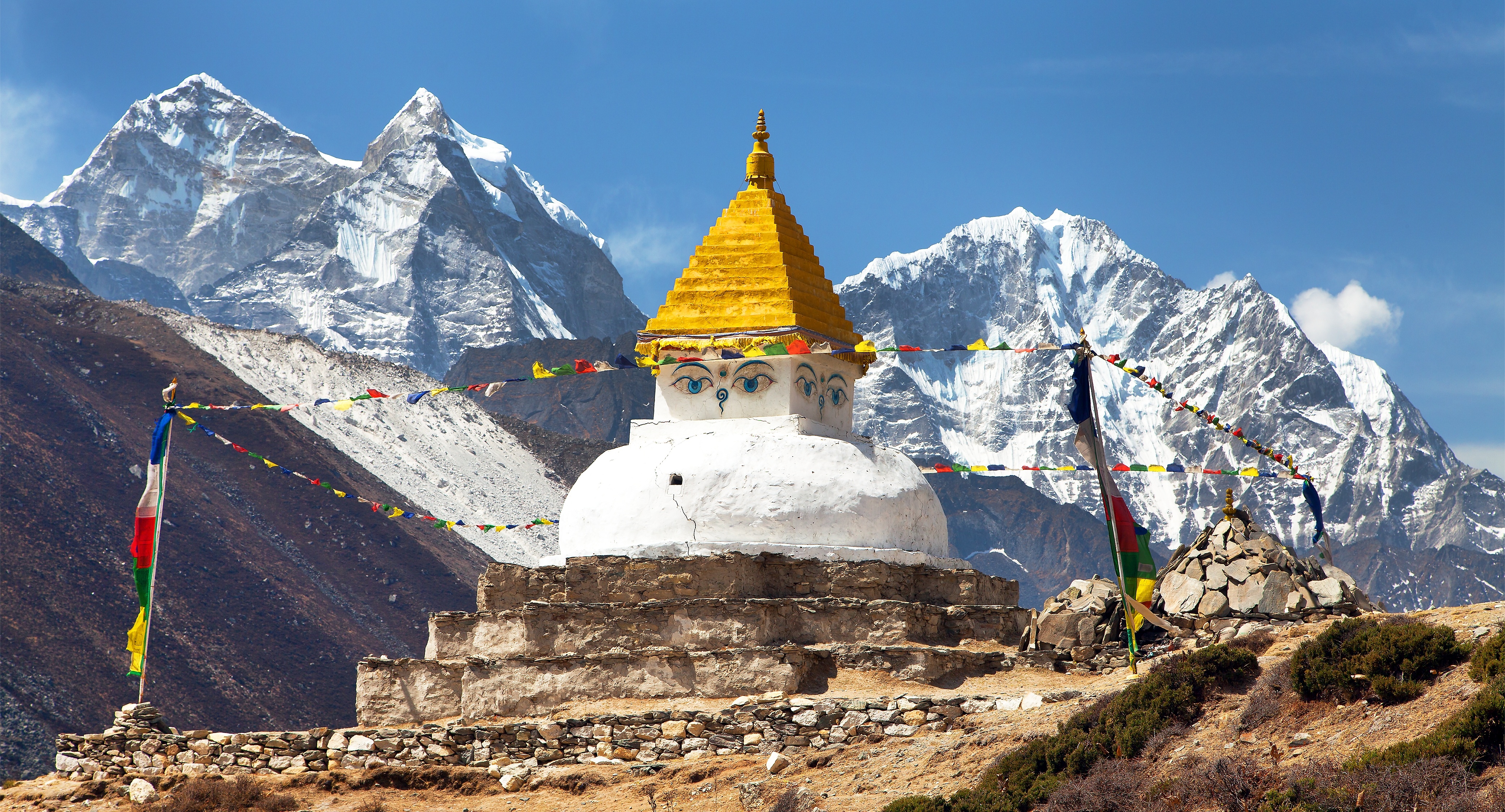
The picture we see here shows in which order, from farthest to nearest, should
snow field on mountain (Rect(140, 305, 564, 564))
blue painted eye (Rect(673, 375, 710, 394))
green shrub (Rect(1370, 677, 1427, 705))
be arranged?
snow field on mountain (Rect(140, 305, 564, 564)) < blue painted eye (Rect(673, 375, 710, 394)) < green shrub (Rect(1370, 677, 1427, 705))

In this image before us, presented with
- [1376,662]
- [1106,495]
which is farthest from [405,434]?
[1376,662]

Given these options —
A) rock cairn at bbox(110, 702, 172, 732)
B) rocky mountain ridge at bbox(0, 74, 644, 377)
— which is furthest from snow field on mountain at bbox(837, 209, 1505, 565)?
rock cairn at bbox(110, 702, 172, 732)

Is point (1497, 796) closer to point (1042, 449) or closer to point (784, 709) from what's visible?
point (784, 709)

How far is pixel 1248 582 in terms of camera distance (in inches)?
731

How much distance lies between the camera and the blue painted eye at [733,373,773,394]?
1981 centimetres

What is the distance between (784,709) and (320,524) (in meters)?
Result: 53.2

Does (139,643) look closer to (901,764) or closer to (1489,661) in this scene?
(901,764)

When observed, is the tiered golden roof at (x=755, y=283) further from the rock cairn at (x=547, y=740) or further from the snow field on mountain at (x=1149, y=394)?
the snow field on mountain at (x=1149, y=394)

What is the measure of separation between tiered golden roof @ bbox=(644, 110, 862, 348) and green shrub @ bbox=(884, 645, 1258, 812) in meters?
7.80

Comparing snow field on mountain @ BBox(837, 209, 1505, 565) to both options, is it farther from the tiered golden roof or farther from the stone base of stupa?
the stone base of stupa

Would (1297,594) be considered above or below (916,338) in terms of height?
below

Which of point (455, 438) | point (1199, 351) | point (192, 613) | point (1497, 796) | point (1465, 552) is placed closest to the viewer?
point (1497, 796)

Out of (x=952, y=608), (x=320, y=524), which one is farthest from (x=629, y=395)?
(x=952, y=608)

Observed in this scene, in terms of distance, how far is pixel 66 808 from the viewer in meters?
16.1
